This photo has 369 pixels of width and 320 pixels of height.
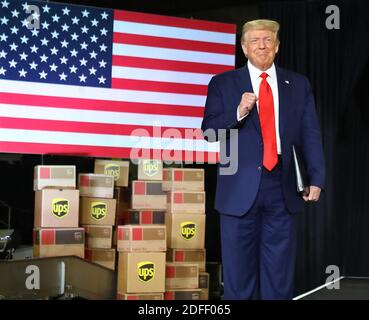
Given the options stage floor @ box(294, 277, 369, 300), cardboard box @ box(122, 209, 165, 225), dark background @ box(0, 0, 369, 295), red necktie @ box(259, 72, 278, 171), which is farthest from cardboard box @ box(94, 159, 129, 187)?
red necktie @ box(259, 72, 278, 171)

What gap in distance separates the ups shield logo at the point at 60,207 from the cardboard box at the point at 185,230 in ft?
2.82

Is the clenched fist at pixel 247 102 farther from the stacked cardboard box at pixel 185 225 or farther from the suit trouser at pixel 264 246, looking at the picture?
the stacked cardboard box at pixel 185 225

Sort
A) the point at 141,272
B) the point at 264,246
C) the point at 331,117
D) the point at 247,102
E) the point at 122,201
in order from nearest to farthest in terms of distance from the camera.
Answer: the point at 247,102 < the point at 264,246 < the point at 141,272 < the point at 122,201 < the point at 331,117

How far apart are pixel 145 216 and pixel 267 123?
2.66m

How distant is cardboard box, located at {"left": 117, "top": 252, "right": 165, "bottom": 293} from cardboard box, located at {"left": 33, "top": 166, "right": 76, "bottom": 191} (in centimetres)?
67

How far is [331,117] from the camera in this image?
6078 mm

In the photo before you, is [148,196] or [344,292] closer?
[344,292]

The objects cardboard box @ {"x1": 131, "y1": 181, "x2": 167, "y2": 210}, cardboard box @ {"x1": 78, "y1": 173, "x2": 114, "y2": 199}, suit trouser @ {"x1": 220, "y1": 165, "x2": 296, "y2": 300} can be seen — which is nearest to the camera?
suit trouser @ {"x1": 220, "y1": 165, "x2": 296, "y2": 300}

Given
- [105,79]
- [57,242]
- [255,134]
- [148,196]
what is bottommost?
[57,242]

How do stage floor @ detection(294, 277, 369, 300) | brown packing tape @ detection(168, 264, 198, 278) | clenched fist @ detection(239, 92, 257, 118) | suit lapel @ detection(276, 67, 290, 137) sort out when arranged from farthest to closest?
brown packing tape @ detection(168, 264, 198, 278) → stage floor @ detection(294, 277, 369, 300) → suit lapel @ detection(276, 67, 290, 137) → clenched fist @ detection(239, 92, 257, 118)

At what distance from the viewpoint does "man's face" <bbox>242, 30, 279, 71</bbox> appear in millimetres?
3012

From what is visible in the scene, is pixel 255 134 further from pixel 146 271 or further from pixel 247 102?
pixel 146 271

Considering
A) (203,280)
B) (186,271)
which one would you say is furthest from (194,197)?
(203,280)

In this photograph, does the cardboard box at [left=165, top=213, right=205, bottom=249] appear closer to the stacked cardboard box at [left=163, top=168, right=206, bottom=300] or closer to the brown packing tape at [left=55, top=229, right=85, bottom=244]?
the stacked cardboard box at [left=163, top=168, right=206, bottom=300]
